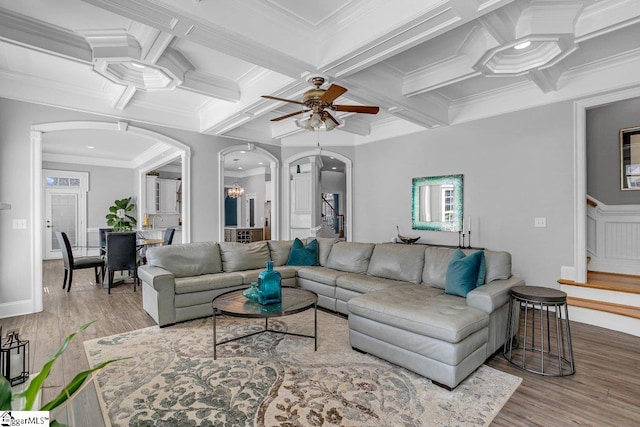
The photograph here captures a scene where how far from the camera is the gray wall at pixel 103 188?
31.1 ft

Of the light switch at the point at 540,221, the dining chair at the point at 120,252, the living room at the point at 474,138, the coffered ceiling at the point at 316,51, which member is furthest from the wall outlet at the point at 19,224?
the light switch at the point at 540,221

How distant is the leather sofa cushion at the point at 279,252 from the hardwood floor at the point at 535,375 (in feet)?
6.05

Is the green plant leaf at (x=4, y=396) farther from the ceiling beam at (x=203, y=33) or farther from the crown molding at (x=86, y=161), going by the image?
the crown molding at (x=86, y=161)

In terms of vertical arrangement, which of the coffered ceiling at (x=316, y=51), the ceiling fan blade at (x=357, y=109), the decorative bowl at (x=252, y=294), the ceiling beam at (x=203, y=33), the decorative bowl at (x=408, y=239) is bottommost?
the decorative bowl at (x=252, y=294)

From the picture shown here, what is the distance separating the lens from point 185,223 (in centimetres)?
569

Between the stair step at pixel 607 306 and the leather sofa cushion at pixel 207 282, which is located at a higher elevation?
the leather sofa cushion at pixel 207 282

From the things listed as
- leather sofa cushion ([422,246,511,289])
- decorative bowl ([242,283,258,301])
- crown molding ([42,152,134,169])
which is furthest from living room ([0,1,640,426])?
crown molding ([42,152,134,169])

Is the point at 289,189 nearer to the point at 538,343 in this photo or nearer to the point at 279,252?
the point at 279,252

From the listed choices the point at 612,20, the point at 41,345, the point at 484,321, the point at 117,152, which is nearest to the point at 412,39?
the point at 612,20

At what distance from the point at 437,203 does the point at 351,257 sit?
6.41 ft

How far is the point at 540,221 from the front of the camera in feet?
14.4

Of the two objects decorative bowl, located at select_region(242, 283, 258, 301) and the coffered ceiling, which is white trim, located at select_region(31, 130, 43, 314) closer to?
the coffered ceiling

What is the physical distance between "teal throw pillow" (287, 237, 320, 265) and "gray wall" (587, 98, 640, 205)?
457 centimetres

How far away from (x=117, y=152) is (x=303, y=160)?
527cm
